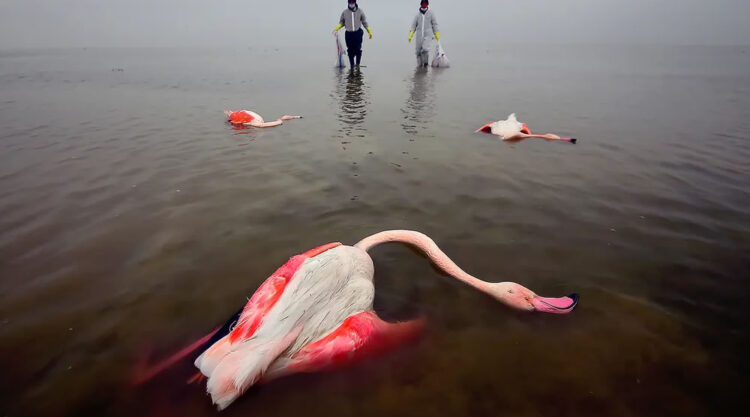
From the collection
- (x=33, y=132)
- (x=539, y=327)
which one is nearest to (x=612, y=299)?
(x=539, y=327)

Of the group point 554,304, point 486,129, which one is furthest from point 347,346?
point 486,129

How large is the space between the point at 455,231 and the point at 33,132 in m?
9.87

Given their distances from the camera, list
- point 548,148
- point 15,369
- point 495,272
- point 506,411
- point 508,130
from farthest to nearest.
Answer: point 508,130 → point 548,148 → point 495,272 → point 15,369 → point 506,411

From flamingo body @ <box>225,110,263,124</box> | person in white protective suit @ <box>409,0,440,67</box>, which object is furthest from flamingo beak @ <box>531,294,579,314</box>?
person in white protective suit @ <box>409,0,440,67</box>

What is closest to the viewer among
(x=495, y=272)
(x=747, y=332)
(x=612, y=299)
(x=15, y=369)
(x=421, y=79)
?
(x=15, y=369)

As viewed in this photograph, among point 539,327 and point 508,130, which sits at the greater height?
point 508,130

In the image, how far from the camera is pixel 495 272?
330 cm

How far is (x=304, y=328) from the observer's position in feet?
7.20

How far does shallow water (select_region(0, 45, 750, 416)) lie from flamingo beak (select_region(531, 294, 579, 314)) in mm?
103

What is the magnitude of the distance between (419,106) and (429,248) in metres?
8.24

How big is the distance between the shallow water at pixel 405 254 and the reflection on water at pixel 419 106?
1.05 feet

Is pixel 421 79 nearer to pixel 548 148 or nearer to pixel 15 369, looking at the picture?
pixel 548 148

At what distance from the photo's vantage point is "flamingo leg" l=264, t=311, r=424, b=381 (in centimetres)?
213

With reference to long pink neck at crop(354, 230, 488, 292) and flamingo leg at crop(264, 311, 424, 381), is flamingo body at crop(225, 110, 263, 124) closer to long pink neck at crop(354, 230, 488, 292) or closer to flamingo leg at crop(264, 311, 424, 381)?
long pink neck at crop(354, 230, 488, 292)
